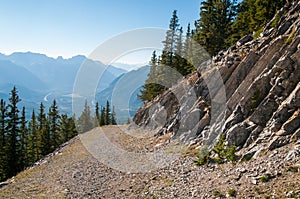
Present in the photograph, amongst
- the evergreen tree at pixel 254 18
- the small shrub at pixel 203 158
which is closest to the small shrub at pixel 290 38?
the small shrub at pixel 203 158

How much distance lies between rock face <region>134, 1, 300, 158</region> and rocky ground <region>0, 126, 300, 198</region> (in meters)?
1.94

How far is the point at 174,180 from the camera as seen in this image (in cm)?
1733

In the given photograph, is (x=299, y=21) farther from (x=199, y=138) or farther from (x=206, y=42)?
(x=206, y=42)

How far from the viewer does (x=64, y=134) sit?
61.1 m

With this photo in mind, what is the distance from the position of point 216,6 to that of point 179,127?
23796mm

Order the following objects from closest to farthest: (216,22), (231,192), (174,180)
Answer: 1. (231,192)
2. (174,180)
3. (216,22)

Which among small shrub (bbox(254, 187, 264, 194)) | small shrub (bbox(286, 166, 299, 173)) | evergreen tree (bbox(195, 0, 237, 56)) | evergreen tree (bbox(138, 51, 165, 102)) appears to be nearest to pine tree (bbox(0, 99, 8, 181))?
evergreen tree (bbox(138, 51, 165, 102))

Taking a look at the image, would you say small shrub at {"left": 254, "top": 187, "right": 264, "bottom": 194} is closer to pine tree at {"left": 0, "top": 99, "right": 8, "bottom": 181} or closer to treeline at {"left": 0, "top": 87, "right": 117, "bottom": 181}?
pine tree at {"left": 0, "top": 99, "right": 8, "bottom": 181}

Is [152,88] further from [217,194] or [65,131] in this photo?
[217,194]

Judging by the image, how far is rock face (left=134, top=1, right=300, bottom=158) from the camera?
16.0m

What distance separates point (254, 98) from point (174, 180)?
8381 mm

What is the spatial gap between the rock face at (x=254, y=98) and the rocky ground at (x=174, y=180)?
6.36 ft

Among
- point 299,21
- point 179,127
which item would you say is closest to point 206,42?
point 179,127

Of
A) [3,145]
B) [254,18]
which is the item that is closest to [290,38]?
[254,18]
